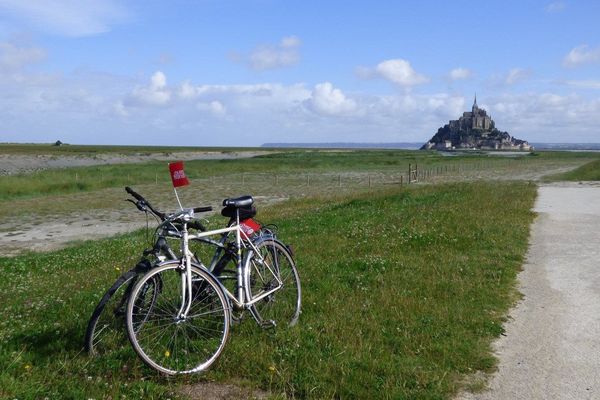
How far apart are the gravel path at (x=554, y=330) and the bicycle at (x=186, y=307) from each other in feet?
8.18

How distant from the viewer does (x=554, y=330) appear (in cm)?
670

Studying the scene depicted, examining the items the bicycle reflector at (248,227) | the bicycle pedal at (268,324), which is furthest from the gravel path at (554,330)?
the bicycle reflector at (248,227)

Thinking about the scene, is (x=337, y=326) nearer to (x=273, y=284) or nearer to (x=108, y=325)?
(x=273, y=284)

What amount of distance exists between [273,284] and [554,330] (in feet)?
11.6

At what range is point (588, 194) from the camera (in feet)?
82.4

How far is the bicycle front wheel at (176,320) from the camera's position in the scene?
514cm

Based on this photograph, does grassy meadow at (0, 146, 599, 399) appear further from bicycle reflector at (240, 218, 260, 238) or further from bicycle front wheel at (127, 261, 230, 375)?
bicycle reflector at (240, 218, 260, 238)

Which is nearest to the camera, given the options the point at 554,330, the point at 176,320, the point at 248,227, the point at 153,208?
the point at 153,208

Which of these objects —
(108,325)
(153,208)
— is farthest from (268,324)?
(153,208)

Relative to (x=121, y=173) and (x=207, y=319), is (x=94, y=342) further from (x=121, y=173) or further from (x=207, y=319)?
(x=121, y=173)

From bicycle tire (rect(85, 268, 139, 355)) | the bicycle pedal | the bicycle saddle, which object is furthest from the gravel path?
bicycle tire (rect(85, 268, 139, 355))

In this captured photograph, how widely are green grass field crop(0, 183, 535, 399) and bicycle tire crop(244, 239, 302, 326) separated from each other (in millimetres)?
233

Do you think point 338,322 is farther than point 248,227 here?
Yes

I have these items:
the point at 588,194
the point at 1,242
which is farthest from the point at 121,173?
the point at 588,194
